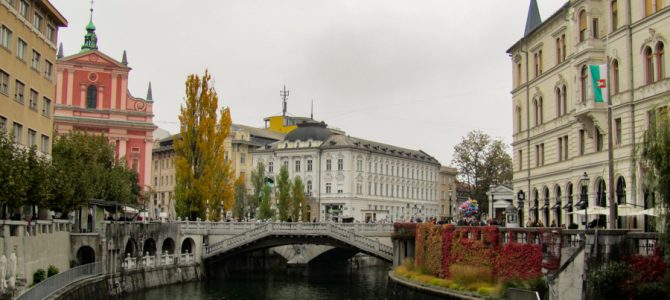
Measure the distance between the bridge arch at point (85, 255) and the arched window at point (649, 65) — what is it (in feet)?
117

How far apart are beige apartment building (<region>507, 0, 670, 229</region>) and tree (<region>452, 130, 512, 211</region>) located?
31.6m

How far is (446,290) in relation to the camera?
40188 mm

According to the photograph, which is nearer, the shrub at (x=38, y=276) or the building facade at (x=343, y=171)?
the shrub at (x=38, y=276)

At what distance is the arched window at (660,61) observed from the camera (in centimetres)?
3972

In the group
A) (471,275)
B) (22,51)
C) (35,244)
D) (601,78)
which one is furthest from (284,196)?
(601,78)

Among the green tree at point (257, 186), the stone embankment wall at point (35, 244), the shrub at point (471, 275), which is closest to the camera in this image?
the stone embankment wall at point (35, 244)

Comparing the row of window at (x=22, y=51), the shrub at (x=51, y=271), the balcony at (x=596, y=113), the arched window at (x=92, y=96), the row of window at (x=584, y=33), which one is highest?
the arched window at (x=92, y=96)

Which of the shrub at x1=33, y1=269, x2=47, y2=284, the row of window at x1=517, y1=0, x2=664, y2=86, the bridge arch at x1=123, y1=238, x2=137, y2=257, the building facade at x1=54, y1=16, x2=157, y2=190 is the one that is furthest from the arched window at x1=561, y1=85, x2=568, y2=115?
the building facade at x1=54, y1=16, x2=157, y2=190

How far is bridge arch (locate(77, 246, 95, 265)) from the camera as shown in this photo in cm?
5269

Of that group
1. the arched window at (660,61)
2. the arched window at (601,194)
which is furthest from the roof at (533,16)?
the arched window at (660,61)

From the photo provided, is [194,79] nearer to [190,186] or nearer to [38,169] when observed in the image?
[190,186]

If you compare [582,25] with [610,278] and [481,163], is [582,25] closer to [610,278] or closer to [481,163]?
[610,278]

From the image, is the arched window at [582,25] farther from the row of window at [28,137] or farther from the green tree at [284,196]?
the green tree at [284,196]

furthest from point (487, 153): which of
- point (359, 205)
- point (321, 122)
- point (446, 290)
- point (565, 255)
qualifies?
point (565, 255)
